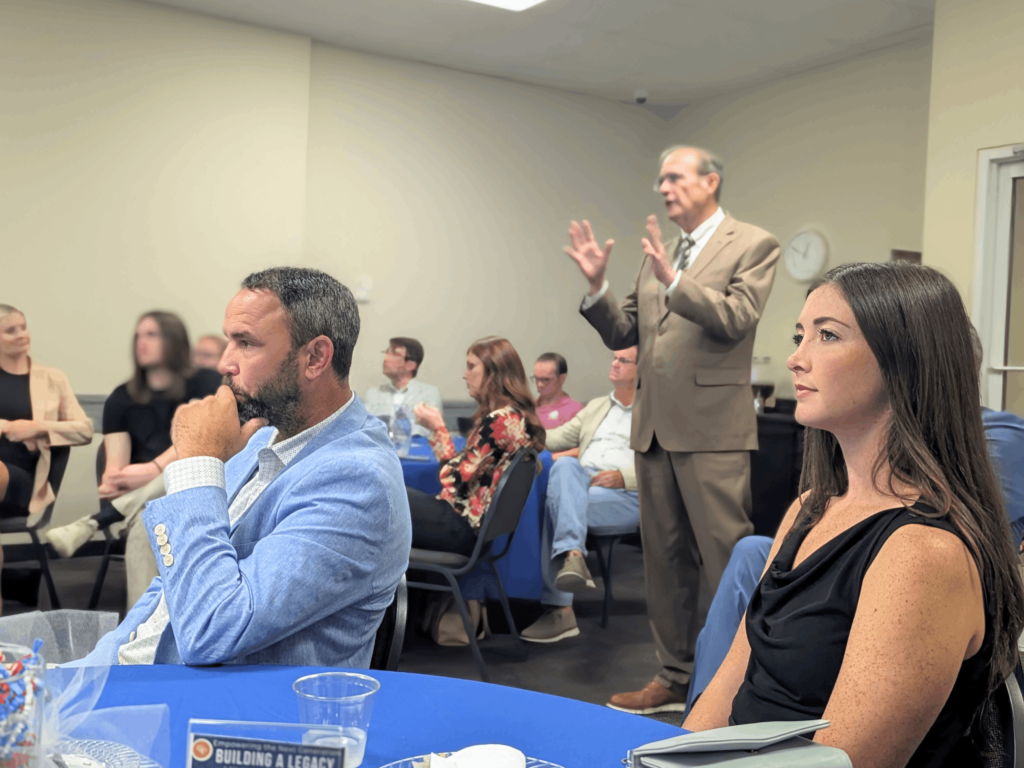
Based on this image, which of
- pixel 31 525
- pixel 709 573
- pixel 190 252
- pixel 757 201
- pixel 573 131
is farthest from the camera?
pixel 573 131

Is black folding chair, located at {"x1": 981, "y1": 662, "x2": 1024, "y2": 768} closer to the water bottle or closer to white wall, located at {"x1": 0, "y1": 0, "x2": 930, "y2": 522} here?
the water bottle

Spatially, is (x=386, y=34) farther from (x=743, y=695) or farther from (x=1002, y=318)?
(x=743, y=695)

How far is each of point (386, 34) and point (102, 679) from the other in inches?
237

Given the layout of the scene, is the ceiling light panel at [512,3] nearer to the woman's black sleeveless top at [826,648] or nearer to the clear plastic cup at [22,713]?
the woman's black sleeveless top at [826,648]

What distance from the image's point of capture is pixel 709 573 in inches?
112

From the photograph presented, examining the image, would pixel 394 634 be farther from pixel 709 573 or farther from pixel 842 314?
pixel 709 573

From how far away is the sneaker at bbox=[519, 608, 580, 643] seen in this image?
3875mm

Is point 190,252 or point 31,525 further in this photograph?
point 190,252

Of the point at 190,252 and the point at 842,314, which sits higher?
the point at 190,252

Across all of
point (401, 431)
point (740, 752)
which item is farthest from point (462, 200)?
point (740, 752)

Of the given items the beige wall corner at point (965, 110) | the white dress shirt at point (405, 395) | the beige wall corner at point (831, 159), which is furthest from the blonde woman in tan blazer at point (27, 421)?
the beige wall corner at point (831, 159)

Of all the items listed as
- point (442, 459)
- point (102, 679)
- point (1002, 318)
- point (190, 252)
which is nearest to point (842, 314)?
point (102, 679)

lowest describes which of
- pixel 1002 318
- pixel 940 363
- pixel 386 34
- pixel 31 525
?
pixel 31 525

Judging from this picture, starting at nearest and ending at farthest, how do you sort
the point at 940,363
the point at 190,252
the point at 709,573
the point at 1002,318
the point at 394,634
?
1. the point at 940,363
2. the point at 394,634
3. the point at 709,573
4. the point at 1002,318
5. the point at 190,252
